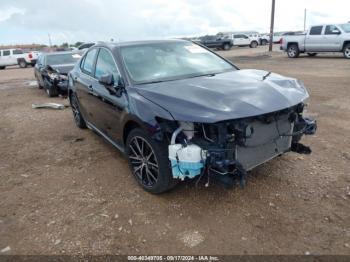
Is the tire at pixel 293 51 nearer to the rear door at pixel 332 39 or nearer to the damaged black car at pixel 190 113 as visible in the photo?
the rear door at pixel 332 39

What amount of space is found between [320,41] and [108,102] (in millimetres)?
17882

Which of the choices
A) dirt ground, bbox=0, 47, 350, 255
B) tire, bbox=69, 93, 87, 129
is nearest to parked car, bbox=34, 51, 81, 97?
tire, bbox=69, 93, 87, 129

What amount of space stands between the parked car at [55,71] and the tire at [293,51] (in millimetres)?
14309

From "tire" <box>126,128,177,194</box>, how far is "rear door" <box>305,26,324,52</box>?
1812 cm

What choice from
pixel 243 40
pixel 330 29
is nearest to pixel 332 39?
pixel 330 29

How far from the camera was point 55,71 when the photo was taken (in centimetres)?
1048

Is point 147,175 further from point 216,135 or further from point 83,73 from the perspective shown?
point 83,73

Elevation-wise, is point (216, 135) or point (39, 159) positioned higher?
point (216, 135)

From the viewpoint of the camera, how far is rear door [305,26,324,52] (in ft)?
61.3

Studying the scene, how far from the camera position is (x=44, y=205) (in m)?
3.69

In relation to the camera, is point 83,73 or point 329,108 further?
point 329,108

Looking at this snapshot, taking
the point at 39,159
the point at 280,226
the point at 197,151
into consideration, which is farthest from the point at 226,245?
the point at 39,159

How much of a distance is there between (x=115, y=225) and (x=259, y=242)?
141cm

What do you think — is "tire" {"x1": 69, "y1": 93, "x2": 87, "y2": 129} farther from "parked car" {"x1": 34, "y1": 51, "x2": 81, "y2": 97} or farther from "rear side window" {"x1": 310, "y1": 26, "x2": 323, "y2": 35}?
"rear side window" {"x1": 310, "y1": 26, "x2": 323, "y2": 35}
